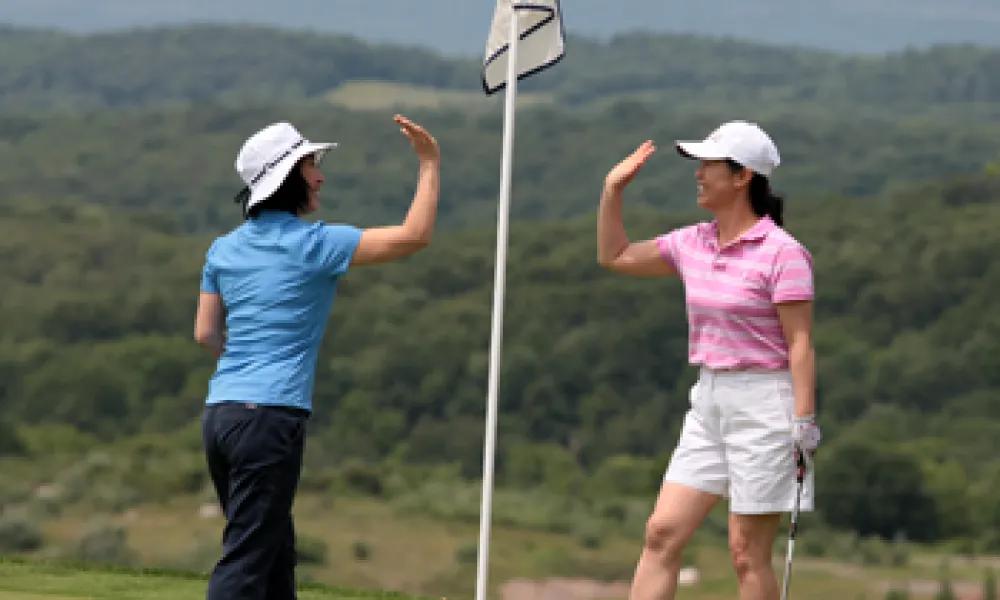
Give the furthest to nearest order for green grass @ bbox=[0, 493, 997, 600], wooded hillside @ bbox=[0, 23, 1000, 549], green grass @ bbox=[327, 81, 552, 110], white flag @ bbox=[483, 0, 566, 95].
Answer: green grass @ bbox=[327, 81, 552, 110], wooded hillside @ bbox=[0, 23, 1000, 549], green grass @ bbox=[0, 493, 997, 600], white flag @ bbox=[483, 0, 566, 95]

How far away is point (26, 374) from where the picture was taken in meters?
68.9

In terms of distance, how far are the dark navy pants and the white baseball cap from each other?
4.16 ft

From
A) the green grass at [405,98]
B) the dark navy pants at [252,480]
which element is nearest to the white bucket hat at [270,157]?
the dark navy pants at [252,480]

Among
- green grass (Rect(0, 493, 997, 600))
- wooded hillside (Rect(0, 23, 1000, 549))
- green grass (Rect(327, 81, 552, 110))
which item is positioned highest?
green grass (Rect(327, 81, 552, 110))

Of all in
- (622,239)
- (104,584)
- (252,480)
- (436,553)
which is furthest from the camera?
(436,553)

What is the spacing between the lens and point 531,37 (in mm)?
5051

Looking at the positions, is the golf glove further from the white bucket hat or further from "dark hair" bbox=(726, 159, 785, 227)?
the white bucket hat

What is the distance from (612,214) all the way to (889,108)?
312 feet

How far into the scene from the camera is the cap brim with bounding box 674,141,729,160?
440 cm

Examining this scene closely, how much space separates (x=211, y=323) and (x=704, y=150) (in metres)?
1.37

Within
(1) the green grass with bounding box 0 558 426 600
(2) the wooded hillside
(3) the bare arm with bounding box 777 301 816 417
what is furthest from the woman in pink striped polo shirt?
(2) the wooded hillside

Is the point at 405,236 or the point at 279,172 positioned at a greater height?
the point at 279,172

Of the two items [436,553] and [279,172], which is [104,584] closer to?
[279,172]

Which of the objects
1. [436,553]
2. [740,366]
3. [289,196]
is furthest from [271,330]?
[436,553]
